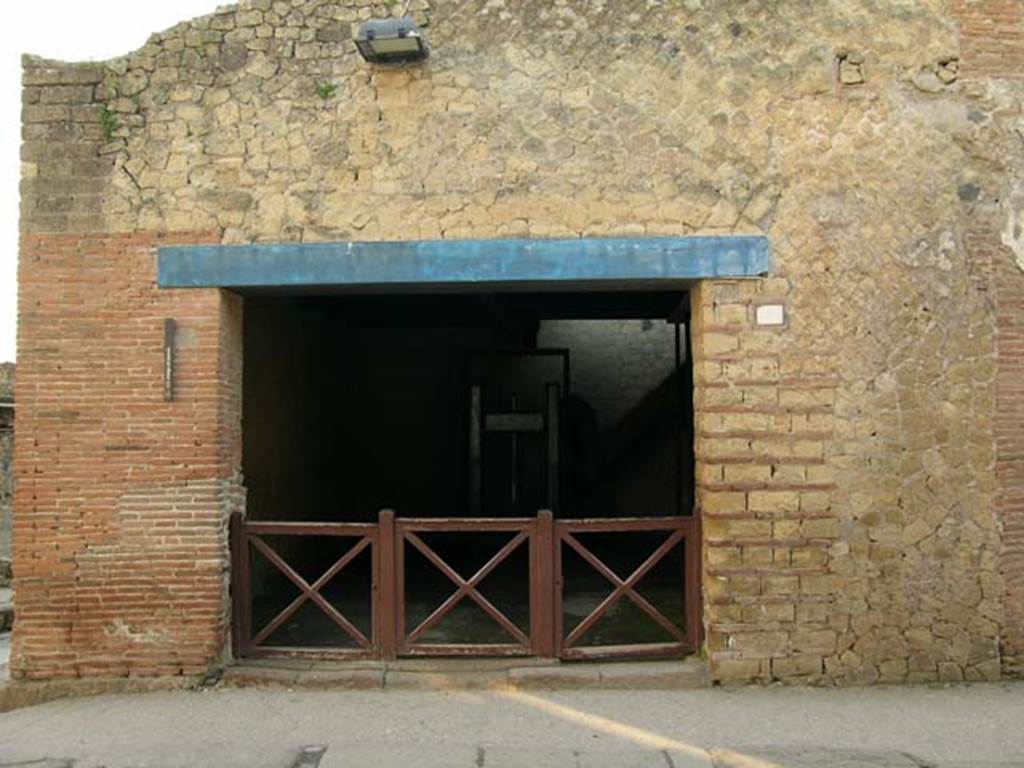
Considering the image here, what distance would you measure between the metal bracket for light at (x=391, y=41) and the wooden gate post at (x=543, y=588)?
3.58m

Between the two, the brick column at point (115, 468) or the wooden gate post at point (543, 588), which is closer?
the brick column at point (115, 468)

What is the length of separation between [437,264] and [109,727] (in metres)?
3.85

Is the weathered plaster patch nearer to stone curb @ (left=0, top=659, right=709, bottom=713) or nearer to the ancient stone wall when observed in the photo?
stone curb @ (left=0, top=659, right=709, bottom=713)

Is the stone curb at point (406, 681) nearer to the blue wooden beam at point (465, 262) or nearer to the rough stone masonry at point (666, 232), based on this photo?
the rough stone masonry at point (666, 232)

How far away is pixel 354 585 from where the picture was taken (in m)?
10.0

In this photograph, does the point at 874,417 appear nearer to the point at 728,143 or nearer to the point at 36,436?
the point at 728,143

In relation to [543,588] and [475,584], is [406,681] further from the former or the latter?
[543,588]

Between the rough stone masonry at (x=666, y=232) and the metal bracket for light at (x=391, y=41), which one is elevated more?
the metal bracket for light at (x=391, y=41)

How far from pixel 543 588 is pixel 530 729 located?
1239 millimetres

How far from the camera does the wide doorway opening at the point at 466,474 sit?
6.92 meters

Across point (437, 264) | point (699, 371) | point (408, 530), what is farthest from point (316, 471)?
point (699, 371)

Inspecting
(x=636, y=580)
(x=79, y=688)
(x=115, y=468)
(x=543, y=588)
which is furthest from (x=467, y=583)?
(x=79, y=688)

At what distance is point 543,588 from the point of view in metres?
6.86

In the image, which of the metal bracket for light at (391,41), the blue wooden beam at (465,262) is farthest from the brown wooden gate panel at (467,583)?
the metal bracket for light at (391,41)
